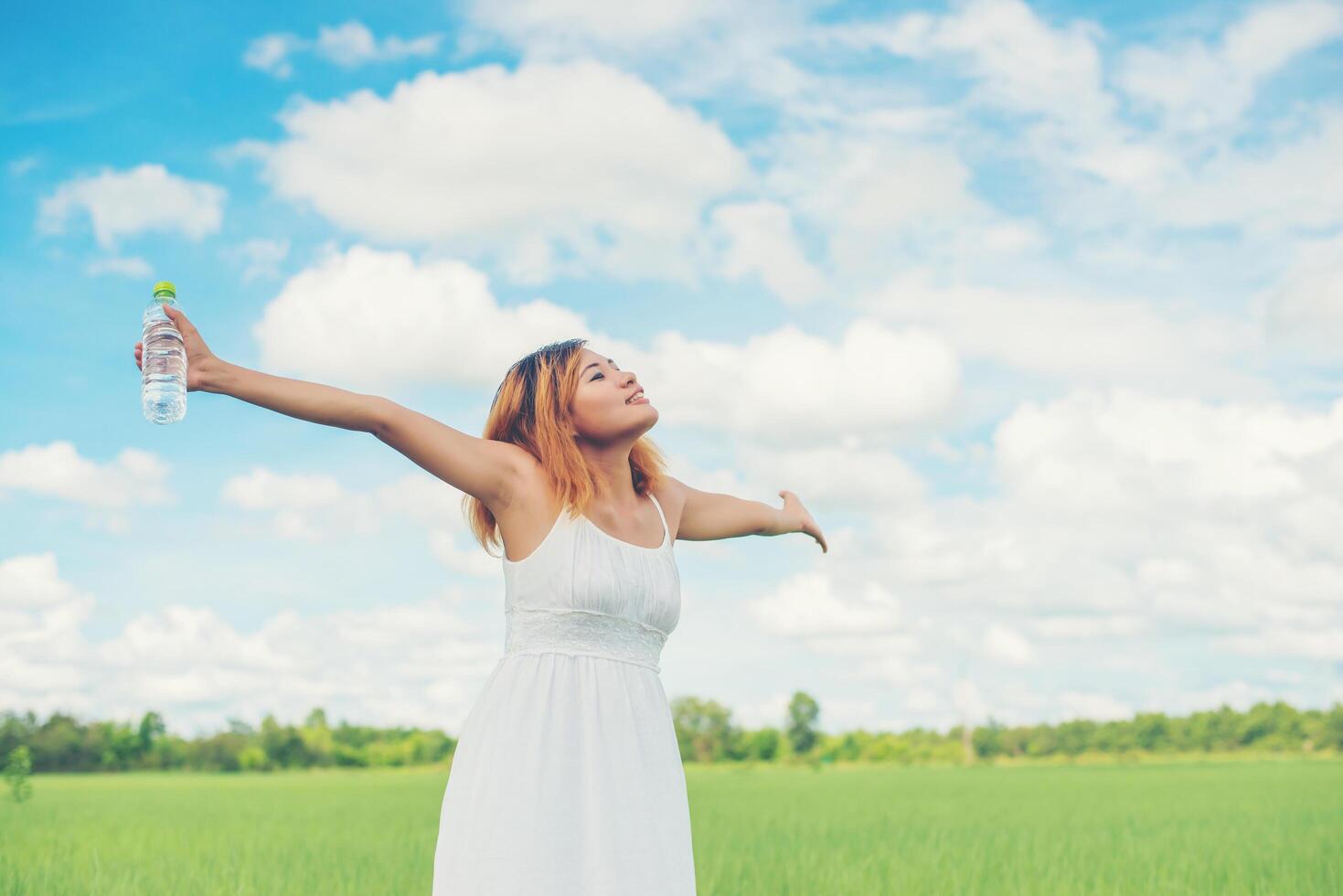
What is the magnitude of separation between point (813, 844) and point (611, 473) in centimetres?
753

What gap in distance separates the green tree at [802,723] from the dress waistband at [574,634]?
4404cm

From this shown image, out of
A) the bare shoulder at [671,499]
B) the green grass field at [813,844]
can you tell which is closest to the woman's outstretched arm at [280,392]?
the bare shoulder at [671,499]

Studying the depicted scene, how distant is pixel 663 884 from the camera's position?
3.13 m

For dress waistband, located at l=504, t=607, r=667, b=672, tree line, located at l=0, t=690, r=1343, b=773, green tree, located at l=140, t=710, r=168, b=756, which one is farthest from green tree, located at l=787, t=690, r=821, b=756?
dress waistband, located at l=504, t=607, r=667, b=672

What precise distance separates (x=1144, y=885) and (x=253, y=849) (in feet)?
22.7

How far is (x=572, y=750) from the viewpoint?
10.2 ft

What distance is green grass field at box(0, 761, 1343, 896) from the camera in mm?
7324

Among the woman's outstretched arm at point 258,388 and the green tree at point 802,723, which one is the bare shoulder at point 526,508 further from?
the green tree at point 802,723

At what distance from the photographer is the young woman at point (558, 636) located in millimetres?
3035

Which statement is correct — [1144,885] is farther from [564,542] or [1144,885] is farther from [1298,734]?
[1298,734]

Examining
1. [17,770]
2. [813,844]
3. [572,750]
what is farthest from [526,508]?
[17,770]

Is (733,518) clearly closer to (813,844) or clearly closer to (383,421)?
(383,421)

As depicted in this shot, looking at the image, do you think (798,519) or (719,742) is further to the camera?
(719,742)

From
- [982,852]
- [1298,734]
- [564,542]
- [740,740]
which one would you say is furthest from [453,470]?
[1298,734]
